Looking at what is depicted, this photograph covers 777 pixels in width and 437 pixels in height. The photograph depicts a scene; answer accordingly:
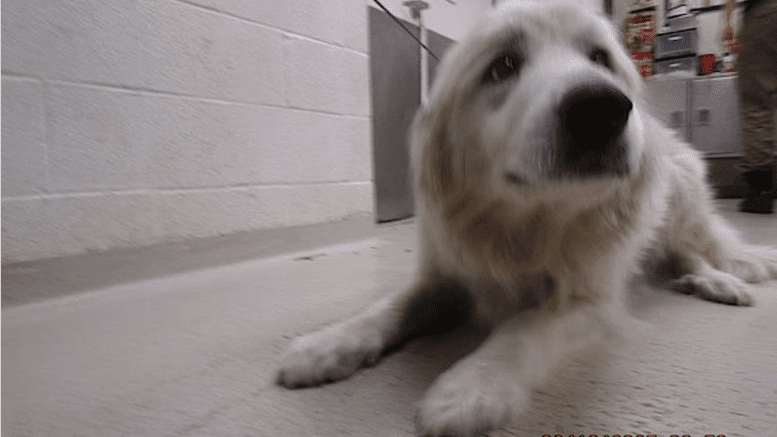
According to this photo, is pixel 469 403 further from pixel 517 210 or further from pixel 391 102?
pixel 391 102

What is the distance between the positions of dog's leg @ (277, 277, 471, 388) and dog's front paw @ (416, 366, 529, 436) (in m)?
0.22

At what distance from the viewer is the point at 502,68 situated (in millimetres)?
1055

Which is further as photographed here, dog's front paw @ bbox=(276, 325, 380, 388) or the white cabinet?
the white cabinet

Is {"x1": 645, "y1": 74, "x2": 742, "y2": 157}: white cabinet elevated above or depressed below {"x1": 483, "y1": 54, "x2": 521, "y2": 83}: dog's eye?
above

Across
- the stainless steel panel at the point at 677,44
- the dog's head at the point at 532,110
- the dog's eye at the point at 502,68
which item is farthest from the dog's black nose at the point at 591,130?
the stainless steel panel at the point at 677,44

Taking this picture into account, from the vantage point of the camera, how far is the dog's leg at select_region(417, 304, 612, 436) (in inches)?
29.6

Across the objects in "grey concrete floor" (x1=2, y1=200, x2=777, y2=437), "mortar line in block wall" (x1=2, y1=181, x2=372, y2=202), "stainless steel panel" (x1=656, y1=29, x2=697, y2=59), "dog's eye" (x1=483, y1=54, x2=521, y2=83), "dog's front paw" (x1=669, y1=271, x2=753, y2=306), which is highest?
"stainless steel panel" (x1=656, y1=29, x2=697, y2=59)

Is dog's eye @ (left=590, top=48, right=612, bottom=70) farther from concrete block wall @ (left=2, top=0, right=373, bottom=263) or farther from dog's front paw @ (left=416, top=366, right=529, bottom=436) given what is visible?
concrete block wall @ (left=2, top=0, right=373, bottom=263)

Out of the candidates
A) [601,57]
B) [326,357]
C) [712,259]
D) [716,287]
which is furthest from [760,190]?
[326,357]

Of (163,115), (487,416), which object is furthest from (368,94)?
(487,416)

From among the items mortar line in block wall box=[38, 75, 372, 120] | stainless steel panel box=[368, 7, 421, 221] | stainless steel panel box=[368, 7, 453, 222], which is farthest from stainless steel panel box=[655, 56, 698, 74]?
mortar line in block wall box=[38, 75, 372, 120]

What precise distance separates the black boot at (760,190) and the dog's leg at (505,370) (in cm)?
343

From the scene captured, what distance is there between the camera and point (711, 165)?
4965 mm

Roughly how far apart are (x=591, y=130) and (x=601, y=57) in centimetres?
40
